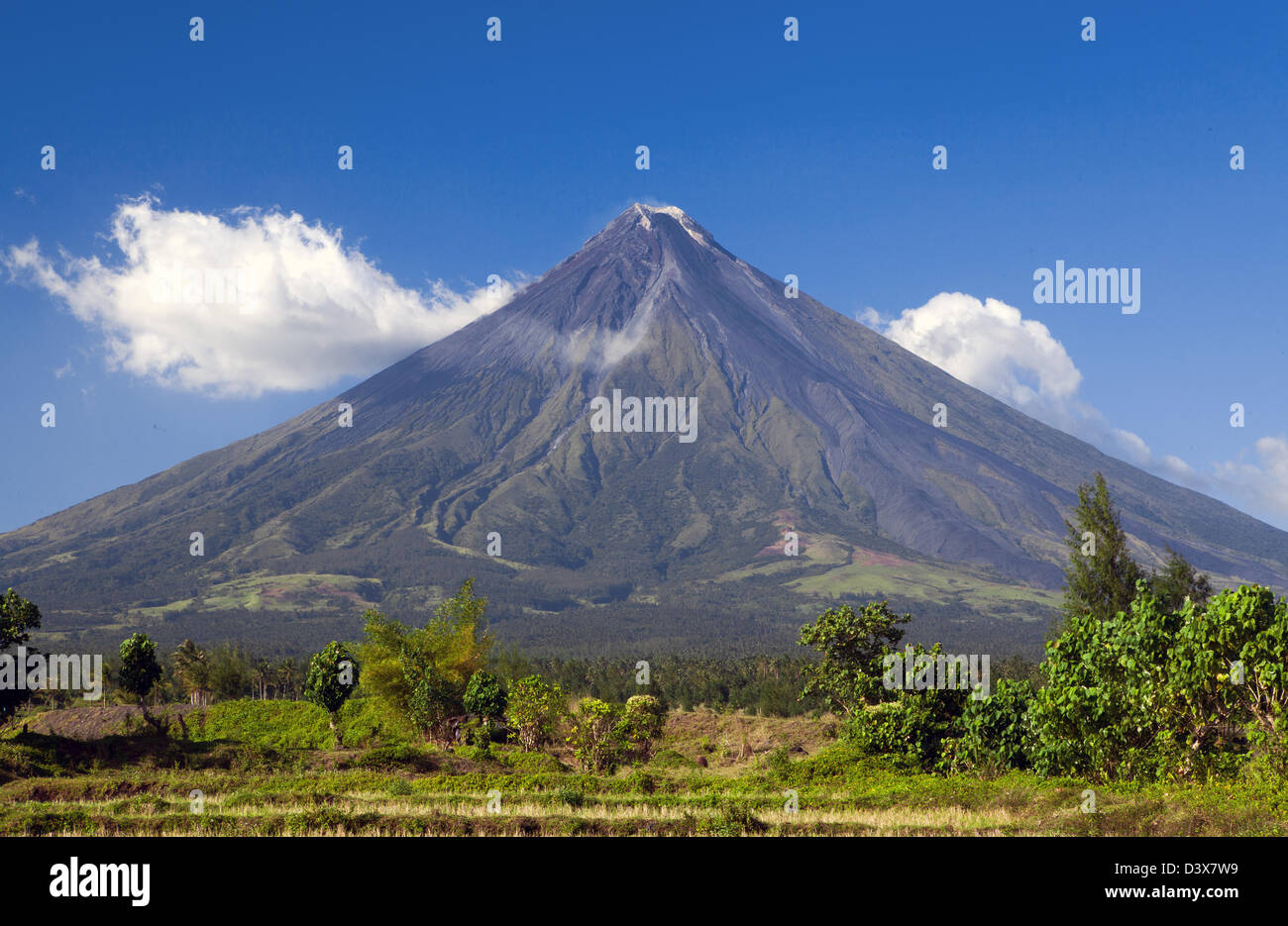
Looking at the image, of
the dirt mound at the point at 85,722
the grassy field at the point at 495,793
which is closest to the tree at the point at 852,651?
the grassy field at the point at 495,793

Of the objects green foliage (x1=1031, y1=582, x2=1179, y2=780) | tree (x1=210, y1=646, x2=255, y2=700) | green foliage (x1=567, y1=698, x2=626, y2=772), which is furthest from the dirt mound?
green foliage (x1=1031, y1=582, x2=1179, y2=780)

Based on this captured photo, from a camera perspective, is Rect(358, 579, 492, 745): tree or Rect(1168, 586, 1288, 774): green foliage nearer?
Rect(1168, 586, 1288, 774): green foliage

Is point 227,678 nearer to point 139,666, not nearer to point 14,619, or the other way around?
point 139,666

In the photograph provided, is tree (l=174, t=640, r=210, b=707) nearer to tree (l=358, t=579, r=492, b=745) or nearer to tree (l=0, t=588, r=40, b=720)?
tree (l=358, t=579, r=492, b=745)

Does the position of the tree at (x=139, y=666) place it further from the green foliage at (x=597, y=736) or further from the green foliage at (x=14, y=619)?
the green foliage at (x=597, y=736)
